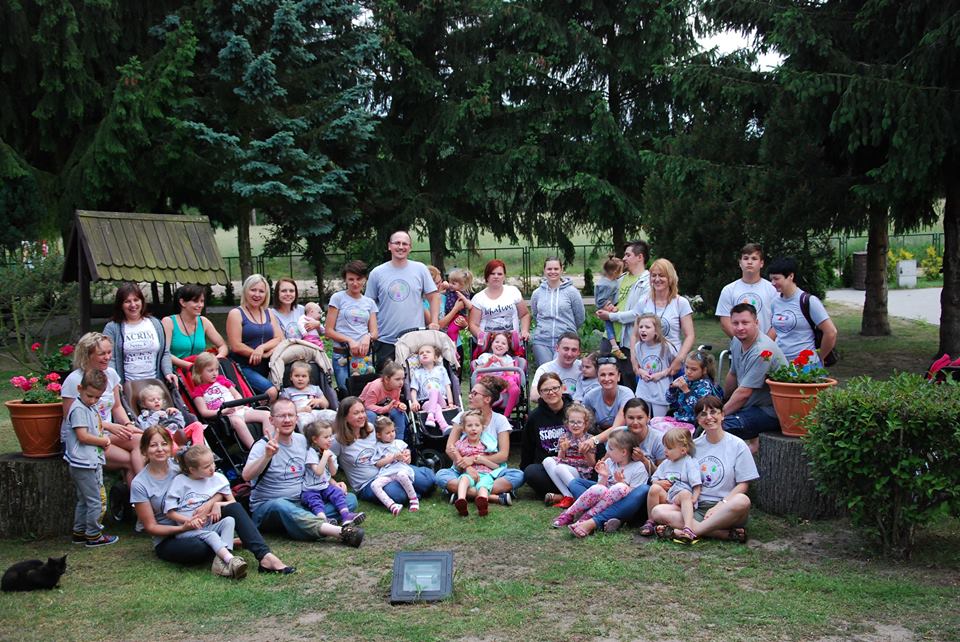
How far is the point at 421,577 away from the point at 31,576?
216 cm

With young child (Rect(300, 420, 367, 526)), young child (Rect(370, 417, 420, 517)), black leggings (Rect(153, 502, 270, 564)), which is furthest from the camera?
young child (Rect(370, 417, 420, 517))

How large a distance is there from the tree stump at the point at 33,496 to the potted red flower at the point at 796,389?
15.3 feet

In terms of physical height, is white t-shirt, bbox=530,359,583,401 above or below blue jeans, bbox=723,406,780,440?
above

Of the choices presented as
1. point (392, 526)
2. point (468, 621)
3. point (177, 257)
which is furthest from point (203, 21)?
point (468, 621)

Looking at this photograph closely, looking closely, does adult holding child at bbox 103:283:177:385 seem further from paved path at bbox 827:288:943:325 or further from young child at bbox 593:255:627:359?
paved path at bbox 827:288:943:325

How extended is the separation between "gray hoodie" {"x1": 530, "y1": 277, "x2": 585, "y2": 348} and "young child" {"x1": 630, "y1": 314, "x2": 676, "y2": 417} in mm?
1055

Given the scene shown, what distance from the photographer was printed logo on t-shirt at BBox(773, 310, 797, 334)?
7.33m

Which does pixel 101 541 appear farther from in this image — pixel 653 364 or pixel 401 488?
pixel 653 364

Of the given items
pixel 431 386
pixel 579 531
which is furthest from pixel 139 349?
pixel 579 531

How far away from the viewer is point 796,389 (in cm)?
620

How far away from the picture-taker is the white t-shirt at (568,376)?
7574 millimetres

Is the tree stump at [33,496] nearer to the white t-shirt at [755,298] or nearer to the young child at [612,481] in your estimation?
the young child at [612,481]

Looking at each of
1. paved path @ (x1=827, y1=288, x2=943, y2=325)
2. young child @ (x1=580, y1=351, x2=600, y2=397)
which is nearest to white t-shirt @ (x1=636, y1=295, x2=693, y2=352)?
young child @ (x1=580, y1=351, x2=600, y2=397)

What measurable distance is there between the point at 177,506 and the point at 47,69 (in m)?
15.0
